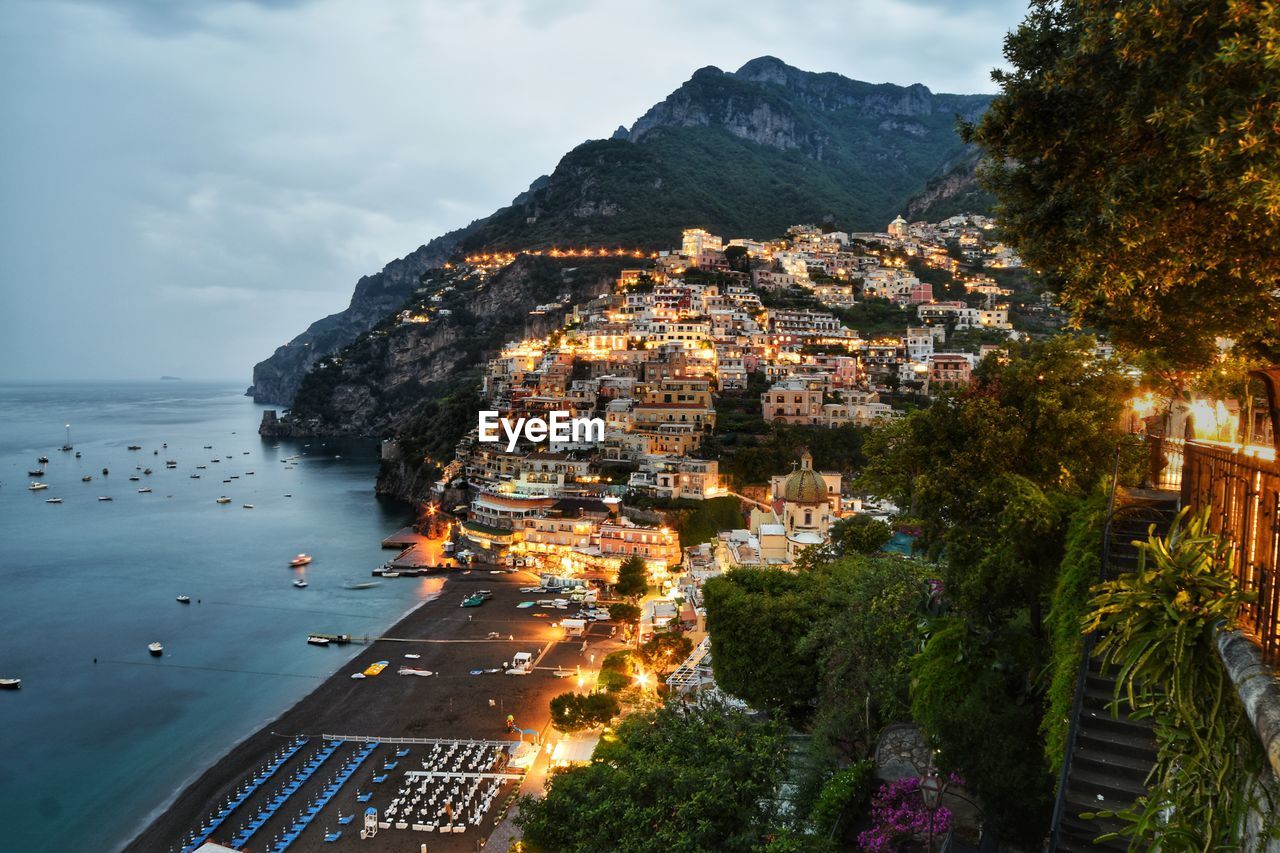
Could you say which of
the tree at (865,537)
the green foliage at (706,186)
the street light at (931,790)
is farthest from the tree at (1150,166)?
the green foliage at (706,186)

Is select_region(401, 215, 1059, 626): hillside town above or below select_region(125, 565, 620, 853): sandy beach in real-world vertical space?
above

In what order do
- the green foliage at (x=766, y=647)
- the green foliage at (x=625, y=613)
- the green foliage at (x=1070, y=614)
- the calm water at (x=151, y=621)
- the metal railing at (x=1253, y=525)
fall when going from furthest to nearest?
the green foliage at (x=625, y=613)
the calm water at (x=151, y=621)
the green foliage at (x=766, y=647)
the green foliage at (x=1070, y=614)
the metal railing at (x=1253, y=525)

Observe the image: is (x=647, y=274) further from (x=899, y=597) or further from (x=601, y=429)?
(x=899, y=597)

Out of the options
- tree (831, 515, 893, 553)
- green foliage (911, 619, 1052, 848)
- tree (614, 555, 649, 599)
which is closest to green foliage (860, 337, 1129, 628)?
green foliage (911, 619, 1052, 848)

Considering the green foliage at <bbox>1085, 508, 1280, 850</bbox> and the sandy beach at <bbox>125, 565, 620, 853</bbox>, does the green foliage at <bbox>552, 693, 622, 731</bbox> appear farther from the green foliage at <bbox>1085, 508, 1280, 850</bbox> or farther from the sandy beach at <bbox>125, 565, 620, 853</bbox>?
the green foliage at <bbox>1085, 508, 1280, 850</bbox>

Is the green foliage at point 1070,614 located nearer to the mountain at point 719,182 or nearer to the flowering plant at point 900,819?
the flowering plant at point 900,819

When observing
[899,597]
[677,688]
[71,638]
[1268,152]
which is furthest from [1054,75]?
[71,638]

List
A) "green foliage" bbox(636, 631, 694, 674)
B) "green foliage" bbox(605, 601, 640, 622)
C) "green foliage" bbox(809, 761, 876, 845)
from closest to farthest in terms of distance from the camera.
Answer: "green foliage" bbox(809, 761, 876, 845) < "green foliage" bbox(636, 631, 694, 674) < "green foliage" bbox(605, 601, 640, 622)
